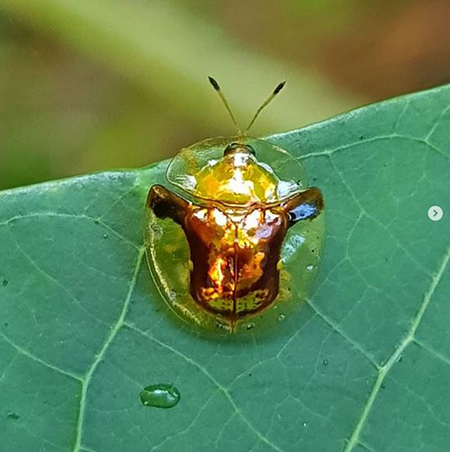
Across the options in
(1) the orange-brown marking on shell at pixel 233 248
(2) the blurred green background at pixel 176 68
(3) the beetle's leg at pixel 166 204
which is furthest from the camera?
(2) the blurred green background at pixel 176 68

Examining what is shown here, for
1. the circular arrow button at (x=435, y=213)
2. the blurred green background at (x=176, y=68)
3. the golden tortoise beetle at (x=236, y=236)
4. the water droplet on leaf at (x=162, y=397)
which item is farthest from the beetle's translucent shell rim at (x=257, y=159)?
the blurred green background at (x=176, y=68)

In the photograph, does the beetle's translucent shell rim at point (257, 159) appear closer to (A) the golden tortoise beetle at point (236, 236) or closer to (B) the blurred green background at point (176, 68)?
(A) the golden tortoise beetle at point (236, 236)

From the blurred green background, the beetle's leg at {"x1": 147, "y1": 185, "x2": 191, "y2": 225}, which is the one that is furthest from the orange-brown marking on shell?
the blurred green background

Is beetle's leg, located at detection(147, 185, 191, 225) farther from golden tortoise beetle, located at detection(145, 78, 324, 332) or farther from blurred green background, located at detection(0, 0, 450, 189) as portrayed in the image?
blurred green background, located at detection(0, 0, 450, 189)

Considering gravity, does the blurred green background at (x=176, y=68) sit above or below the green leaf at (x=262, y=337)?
below

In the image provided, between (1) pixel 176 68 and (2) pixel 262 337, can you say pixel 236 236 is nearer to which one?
(2) pixel 262 337

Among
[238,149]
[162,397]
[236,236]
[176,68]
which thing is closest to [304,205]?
[236,236]
